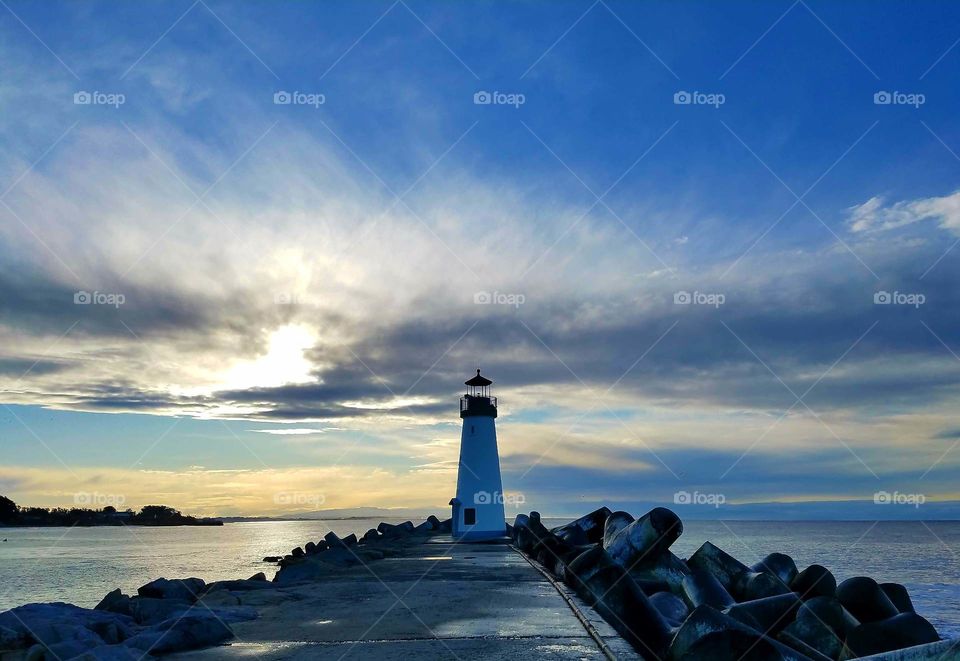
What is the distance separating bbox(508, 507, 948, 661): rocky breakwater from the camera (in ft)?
18.1

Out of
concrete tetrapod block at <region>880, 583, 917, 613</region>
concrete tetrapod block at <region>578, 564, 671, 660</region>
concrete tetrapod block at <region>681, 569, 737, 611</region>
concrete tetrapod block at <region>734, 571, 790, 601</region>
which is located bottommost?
concrete tetrapod block at <region>880, 583, 917, 613</region>

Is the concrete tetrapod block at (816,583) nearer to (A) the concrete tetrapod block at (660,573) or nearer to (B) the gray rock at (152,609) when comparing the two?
(A) the concrete tetrapod block at (660,573)

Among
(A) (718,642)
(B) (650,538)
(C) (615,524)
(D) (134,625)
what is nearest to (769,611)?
(A) (718,642)

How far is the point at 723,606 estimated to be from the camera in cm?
934

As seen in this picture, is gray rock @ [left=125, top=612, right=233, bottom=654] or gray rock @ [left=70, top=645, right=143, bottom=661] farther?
gray rock @ [left=125, top=612, right=233, bottom=654]

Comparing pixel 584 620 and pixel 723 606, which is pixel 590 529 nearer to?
pixel 723 606

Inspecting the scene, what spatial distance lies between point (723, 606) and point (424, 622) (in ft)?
13.6

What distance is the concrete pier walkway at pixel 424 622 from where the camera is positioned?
6242 millimetres

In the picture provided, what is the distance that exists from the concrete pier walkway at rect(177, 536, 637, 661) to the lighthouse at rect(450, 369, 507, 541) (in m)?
14.4

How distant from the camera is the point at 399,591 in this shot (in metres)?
10.4

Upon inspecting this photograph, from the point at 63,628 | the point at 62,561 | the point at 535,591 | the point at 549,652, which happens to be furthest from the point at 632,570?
the point at 62,561

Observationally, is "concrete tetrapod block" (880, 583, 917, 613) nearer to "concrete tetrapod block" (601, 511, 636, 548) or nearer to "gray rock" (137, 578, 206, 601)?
"concrete tetrapod block" (601, 511, 636, 548)

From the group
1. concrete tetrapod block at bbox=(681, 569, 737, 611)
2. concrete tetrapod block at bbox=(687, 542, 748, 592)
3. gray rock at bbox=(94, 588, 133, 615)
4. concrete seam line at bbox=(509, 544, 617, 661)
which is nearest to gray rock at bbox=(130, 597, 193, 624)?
gray rock at bbox=(94, 588, 133, 615)

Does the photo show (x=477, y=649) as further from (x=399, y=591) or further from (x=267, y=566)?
(x=267, y=566)
